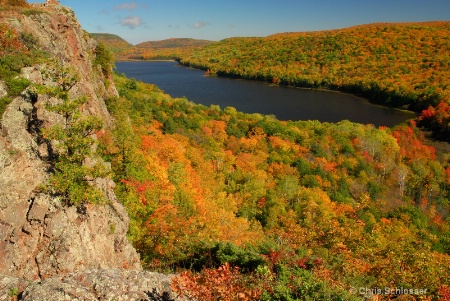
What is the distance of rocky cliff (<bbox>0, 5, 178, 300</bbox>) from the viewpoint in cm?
1284

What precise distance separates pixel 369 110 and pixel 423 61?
2078 inches

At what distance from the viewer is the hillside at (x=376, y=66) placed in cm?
10694

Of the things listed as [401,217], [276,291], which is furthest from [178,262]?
[401,217]

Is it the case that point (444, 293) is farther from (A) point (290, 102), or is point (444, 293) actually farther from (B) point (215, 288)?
(A) point (290, 102)

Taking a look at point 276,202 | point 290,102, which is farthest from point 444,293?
point 290,102

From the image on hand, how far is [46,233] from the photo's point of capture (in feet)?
46.8

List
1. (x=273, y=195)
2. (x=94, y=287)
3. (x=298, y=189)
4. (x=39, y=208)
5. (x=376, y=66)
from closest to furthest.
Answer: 1. (x=94, y=287)
2. (x=39, y=208)
3. (x=273, y=195)
4. (x=298, y=189)
5. (x=376, y=66)

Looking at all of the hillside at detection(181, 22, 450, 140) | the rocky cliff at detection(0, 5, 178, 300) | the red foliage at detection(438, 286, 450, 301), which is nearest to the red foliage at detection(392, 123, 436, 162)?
the hillside at detection(181, 22, 450, 140)

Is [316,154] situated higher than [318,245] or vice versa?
[318,245]

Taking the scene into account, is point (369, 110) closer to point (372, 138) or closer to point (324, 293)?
point (372, 138)

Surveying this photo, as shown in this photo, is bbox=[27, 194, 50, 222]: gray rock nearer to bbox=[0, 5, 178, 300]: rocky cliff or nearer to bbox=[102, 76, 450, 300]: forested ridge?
bbox=[0, 5, 178, 300]: rocky cliff

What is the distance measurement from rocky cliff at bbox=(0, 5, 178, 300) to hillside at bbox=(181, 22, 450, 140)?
9407 centimetres

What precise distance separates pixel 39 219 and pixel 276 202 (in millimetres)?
38917

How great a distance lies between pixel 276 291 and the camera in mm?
10789
